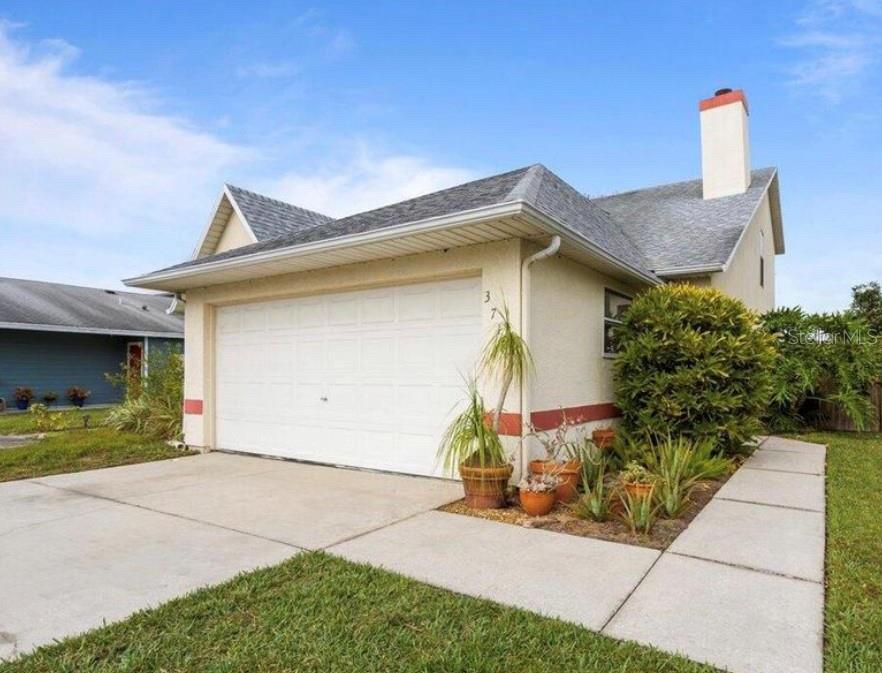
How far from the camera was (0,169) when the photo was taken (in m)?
12.5

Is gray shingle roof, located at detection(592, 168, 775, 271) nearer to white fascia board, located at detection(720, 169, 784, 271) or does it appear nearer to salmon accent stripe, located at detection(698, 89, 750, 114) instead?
white fascia board, located at detection(720, 169, 784, 271)

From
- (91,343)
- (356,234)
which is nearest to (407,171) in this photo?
(356,234)

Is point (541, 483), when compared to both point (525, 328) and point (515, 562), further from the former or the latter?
point (525, 328)

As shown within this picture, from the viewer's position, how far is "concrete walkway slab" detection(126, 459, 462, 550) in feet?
15.8

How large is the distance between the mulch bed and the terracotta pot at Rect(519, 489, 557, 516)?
2.2 inches

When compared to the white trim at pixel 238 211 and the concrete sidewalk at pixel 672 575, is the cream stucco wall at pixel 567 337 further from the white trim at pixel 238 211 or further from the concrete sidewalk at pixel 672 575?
the white trim at pixel 238 211

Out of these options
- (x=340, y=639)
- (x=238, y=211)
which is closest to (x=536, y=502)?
(x=340, y=639)

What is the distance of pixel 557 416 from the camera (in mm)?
6688

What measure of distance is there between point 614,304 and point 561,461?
3247 mm

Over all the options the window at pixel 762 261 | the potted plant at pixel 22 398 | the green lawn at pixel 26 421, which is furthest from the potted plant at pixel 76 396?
the window at pixel 762 261

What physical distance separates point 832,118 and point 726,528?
1069cm

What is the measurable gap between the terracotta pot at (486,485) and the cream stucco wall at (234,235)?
10.2 metres

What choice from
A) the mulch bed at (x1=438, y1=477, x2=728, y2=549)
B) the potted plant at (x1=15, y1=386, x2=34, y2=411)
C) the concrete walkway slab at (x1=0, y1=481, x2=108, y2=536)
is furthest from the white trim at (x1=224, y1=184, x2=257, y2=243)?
the mulch bed at (x1=438, y1=477, x2=728, y2=549)

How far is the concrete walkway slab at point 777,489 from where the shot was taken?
564 centimetres
